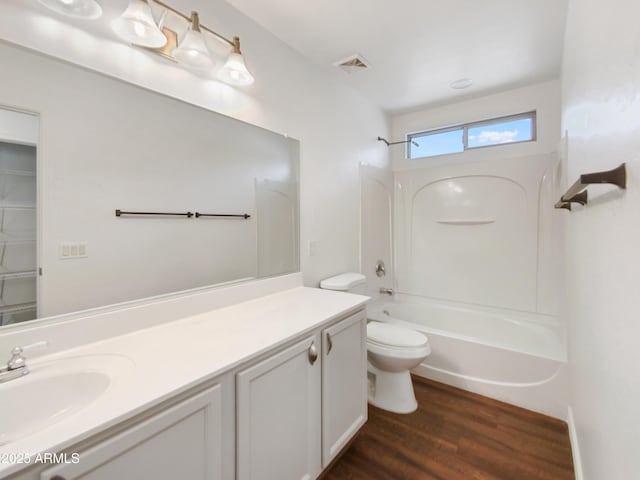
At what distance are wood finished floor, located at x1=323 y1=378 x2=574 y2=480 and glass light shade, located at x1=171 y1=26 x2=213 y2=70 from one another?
2161mm

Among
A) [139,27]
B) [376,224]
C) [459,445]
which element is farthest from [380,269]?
[139,27]

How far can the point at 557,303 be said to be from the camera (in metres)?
2.54

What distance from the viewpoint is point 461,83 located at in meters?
2.62

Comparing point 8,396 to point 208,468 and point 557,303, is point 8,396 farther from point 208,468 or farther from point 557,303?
point 557,303

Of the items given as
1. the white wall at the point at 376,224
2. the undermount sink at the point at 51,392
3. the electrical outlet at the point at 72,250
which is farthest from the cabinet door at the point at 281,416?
the white wall at the point at 376,224

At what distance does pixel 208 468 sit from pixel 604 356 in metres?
1.21

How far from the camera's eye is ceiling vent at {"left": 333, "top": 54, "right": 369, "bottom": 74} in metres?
2.19

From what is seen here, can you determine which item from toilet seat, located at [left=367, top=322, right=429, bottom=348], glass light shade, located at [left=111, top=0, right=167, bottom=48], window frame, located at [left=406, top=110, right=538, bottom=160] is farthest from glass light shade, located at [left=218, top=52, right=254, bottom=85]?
window frame, located at [left=406, top=110, right=538, bottom=160]

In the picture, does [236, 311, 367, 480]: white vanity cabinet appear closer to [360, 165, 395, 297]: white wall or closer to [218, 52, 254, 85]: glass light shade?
[360, 165, 395, 297]: white wall

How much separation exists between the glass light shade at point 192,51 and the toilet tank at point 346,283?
5.07 feet

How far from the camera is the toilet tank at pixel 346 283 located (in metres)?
2.20

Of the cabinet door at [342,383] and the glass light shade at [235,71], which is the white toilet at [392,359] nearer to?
the cabinet door at [342,383]

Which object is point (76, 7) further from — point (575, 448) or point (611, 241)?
point (575, 448)

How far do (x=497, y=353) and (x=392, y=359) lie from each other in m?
0.85
